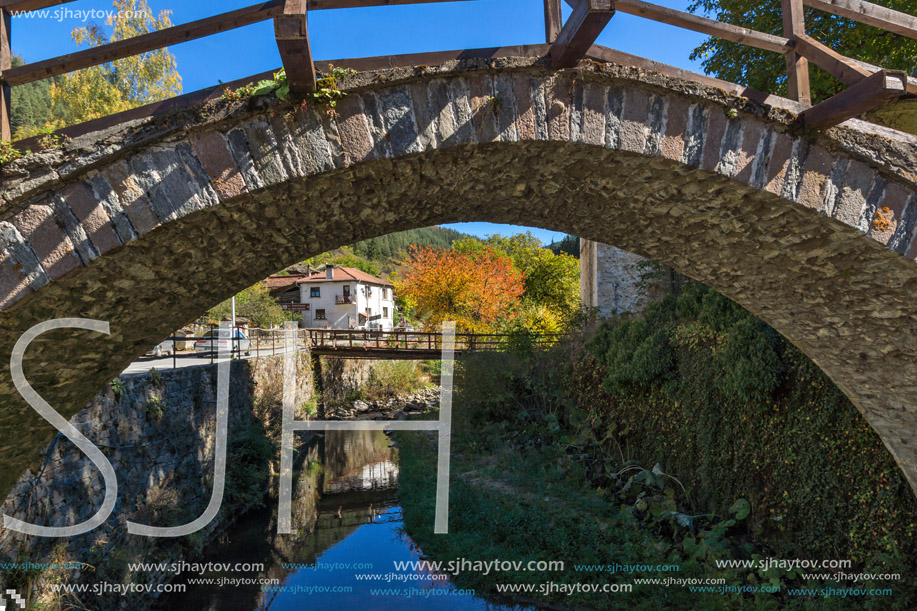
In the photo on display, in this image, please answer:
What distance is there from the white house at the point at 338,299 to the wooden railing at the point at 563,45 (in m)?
30.5

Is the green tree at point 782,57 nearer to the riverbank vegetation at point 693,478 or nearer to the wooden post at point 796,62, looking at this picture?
the riverbank vegetation at point 693,478

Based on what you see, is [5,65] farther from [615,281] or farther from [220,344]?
[220,344]

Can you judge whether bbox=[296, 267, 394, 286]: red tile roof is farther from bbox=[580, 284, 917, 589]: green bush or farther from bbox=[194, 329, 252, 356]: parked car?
bbox=[580, 284, 917, 589]: green bush

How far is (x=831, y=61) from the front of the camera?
99.3 inches

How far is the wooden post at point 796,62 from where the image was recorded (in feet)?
8.77

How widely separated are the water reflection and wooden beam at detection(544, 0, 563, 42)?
5.98 meters

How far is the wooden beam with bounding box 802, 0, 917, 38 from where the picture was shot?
272 cm

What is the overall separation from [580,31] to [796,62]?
1.39 metres

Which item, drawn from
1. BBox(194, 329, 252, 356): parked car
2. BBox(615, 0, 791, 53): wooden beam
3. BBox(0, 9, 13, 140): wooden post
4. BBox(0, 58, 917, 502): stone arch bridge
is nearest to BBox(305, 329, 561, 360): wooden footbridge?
BBox(194, 329, 252, 356): parked car

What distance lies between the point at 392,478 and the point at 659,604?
7.33 metres

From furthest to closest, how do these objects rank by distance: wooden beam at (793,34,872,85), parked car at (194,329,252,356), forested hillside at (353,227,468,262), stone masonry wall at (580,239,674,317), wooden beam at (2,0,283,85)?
forested hillside at (353,227,468,262)
parked car at (194,329,252,356)
stone masonry wall at (580,239,674,317)
wooden beam at (793,34,872,85)
wooden beam at (2,0,283,85)

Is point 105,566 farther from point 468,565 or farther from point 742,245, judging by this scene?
point 742,245

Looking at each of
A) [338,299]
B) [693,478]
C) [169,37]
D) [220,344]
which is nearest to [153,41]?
[169,37]

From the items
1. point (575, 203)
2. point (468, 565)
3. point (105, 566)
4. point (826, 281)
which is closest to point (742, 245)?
point (826, 281)
